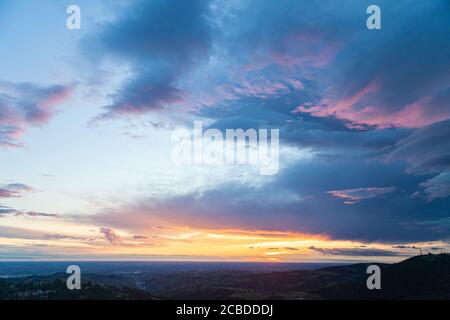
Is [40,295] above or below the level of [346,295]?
above
